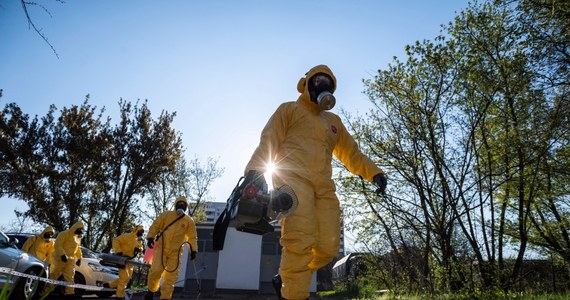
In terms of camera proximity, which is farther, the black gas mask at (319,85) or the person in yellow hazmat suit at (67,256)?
the person in yellow hazmat suit at (67,256)

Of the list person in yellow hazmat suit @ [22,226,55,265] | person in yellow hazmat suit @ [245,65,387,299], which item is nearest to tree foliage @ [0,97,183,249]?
person in yellow hazmat suit @ [22,226,55,265]

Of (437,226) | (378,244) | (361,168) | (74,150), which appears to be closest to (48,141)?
(74,150)

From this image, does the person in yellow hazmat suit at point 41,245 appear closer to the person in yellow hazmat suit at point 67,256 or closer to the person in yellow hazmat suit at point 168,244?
the person in yellow hazmat suit at point 67,256

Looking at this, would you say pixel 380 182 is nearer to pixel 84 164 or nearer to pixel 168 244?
pixel 168 244

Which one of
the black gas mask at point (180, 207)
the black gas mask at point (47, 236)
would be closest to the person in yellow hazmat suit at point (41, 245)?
the black gas mask at point (47, 236)

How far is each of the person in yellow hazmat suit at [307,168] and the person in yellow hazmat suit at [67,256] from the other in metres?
9.03

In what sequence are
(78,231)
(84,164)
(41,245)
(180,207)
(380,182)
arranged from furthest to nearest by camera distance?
(84,164), (41,245), (78,231), (180,207), (380,182)

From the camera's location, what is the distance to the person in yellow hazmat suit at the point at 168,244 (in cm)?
709

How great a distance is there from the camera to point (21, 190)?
19.2 meters

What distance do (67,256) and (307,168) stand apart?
9.76m

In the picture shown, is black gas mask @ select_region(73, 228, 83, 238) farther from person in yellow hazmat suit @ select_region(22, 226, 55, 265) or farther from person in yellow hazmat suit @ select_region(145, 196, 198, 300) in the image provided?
person in yellow hazmat suit @ select_region(145, 196, 198, 300)

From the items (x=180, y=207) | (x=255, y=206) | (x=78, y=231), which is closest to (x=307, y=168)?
(x=255, y=206)

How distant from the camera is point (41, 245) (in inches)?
448

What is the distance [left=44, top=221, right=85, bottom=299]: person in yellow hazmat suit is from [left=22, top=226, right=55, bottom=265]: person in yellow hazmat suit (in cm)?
83
